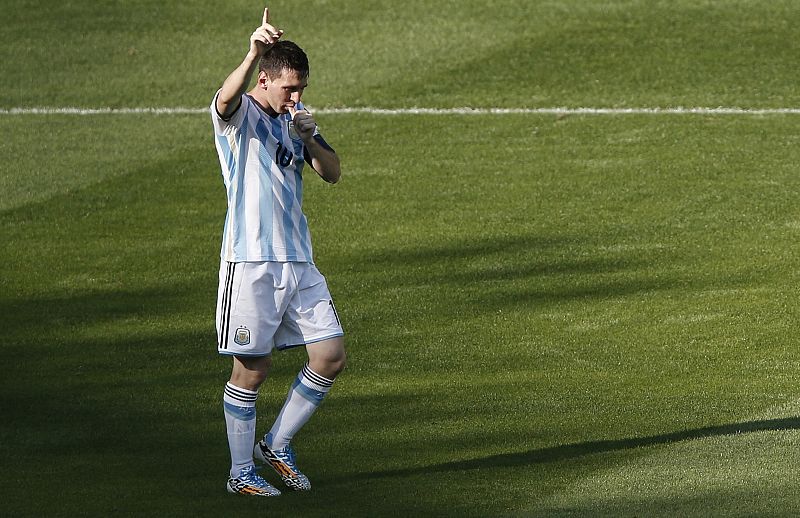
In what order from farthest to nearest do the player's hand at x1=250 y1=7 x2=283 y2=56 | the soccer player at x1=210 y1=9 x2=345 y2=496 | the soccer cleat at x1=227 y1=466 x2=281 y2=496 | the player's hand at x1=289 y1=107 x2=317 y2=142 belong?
the soccer cleat at x1=227 y1=466 x2=281 y2=496 < the soccer player at x1=210 y1=9 x2=345 y2=496 < the player's hand at x1=289 y1=107 x2=317 y2=142 < the player's hand at x1=250 y1=7 x2=283 y2=56

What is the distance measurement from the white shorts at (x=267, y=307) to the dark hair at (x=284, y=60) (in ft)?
2.90

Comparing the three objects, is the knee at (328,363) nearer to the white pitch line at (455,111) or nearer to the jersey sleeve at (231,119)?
the jersey sleeve at (231,119)

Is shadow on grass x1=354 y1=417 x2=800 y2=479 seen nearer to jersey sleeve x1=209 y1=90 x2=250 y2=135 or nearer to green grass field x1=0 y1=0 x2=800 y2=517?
green grass field x1=0 y1=0 x2=800 y2=517

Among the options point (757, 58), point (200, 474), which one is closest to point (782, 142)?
point (757, 58)

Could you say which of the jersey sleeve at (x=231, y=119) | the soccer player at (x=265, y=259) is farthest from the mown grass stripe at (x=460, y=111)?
the jersey sleeve at (x=231, y=119)

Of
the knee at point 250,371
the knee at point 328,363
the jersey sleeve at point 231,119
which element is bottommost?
the knee at point 250,371

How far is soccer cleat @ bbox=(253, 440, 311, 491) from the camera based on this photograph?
7.18m

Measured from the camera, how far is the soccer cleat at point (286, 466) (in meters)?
7.18

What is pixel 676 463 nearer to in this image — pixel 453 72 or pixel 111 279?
pixel 111 279

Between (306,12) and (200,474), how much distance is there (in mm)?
12931

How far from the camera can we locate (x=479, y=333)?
34.3ft

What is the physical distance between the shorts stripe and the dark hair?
923 mm

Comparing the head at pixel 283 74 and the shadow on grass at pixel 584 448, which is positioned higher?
the head at pixel 283 74

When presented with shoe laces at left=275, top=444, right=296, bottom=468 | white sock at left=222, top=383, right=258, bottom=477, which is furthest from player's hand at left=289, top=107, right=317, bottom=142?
shoe laces at left=275, top=444, right=296, bottom=468
